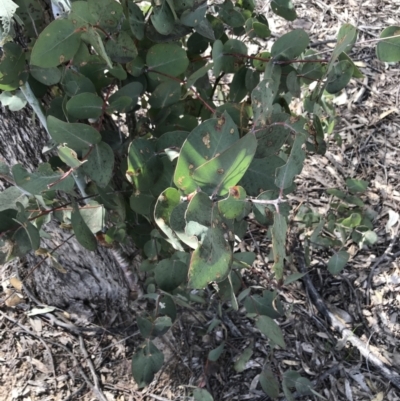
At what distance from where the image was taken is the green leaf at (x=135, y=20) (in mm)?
826

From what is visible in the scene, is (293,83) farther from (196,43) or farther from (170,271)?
(170,271)

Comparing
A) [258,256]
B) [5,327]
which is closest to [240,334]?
[258,256]

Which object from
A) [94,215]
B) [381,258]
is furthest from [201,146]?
[381,258]

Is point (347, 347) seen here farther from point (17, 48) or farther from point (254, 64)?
point (17, 48)

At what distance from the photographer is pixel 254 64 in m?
1.01

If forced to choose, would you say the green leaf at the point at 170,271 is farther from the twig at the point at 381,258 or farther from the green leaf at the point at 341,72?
the twig at the point at 381,258

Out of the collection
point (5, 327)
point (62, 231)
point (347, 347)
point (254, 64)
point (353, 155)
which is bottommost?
point (347, 347)

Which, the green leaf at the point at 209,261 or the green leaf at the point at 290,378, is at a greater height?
the green leaf at the point at 209,261

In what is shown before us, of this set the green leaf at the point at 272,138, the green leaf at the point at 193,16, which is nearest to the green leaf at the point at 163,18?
the green leaf at the point at 193,16

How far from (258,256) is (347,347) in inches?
18.1

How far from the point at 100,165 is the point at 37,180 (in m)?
0.11

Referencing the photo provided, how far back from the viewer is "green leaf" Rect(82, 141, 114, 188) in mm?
838

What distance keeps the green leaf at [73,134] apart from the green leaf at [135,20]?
0.63ft

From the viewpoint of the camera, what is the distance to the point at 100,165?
2.77 feet
